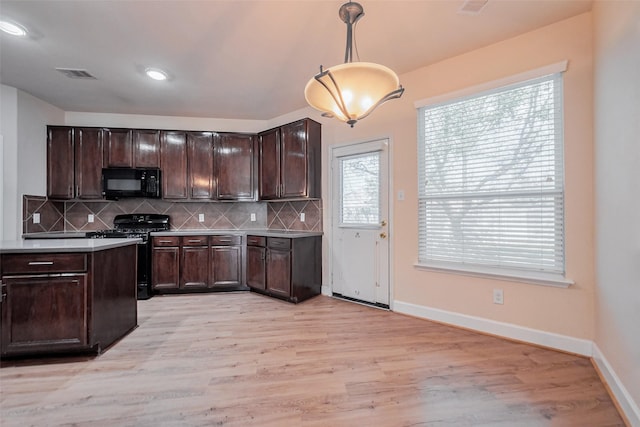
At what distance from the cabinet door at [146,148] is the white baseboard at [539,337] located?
12.5ft

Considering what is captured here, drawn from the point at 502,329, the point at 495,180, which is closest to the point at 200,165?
the point at 495,180

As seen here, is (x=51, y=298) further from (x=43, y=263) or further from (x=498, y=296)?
(x=498, y=296)

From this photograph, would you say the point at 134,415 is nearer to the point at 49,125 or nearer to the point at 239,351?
the point at 239,351

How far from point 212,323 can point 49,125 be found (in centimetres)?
360

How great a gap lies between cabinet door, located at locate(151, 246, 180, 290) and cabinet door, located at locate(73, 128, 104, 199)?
1226mm

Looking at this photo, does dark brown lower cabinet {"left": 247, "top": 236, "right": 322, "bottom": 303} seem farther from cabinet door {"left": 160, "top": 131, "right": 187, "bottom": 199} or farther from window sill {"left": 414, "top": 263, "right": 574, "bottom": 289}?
window sill {"left": 414, "top": 263, "right": 574, "bottom": 289}

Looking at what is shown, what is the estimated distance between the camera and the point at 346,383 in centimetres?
170

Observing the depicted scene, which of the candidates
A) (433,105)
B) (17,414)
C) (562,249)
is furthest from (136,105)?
(562,249)

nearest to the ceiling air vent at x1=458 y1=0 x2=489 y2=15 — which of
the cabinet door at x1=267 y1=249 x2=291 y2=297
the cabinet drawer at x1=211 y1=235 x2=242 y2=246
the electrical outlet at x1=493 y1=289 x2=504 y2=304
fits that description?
the electrical outlet at x1=493 y1=289 x2=504 y2=304

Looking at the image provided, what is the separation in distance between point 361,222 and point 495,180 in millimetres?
1474

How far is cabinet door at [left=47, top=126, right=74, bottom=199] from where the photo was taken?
359 centimetres

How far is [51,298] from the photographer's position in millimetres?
1953

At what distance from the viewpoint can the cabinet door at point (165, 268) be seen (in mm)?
3570

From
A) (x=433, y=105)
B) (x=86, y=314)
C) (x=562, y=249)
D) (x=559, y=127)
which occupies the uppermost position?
(x=433, y=105)
